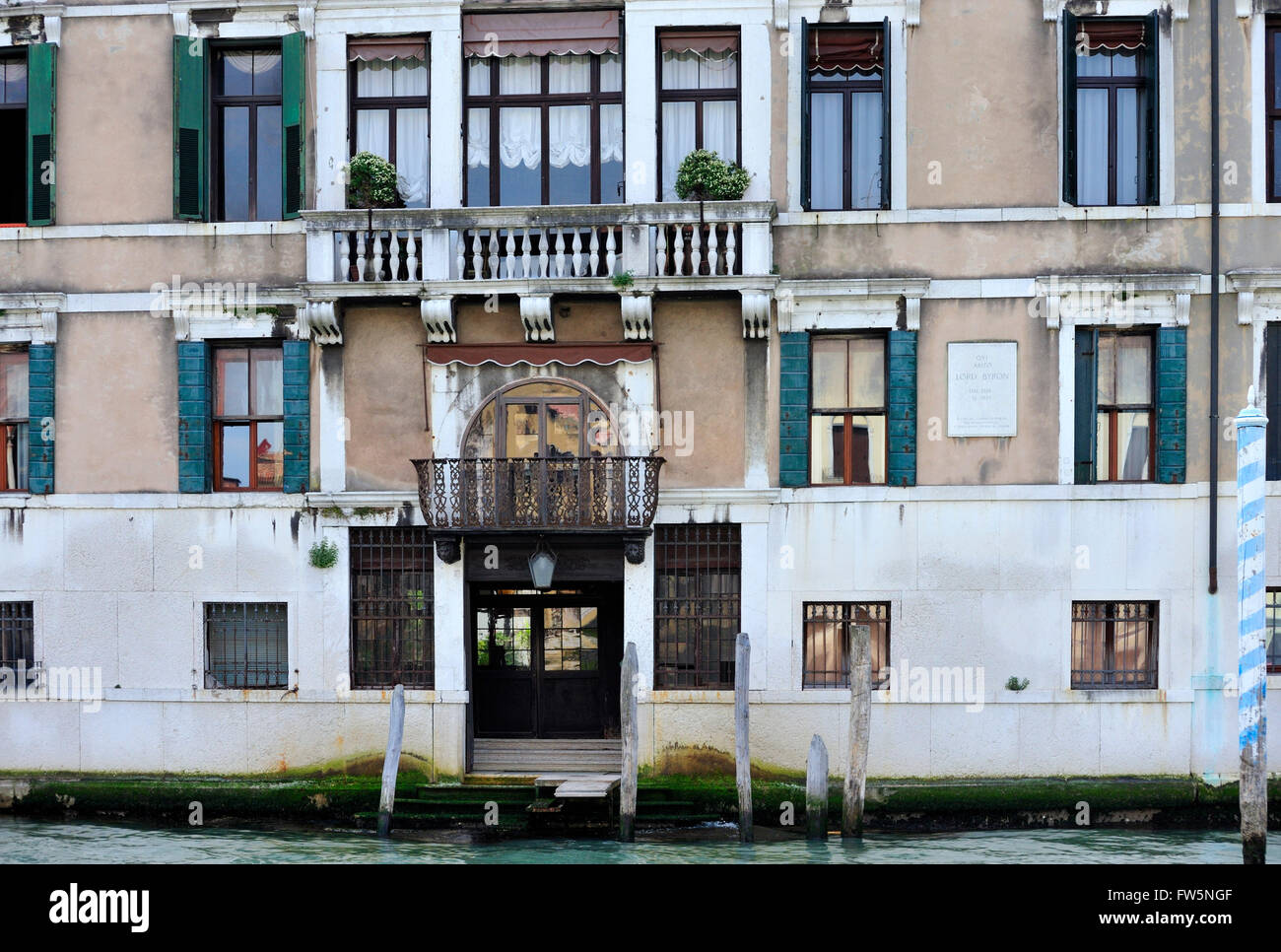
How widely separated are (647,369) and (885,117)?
368 cm

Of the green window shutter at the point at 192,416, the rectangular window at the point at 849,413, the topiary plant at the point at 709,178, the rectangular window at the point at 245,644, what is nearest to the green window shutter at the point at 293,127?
the green window shutter at the point at 192,416

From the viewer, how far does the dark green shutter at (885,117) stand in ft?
54.6

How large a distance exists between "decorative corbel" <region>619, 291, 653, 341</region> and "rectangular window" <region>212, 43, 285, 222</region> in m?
4.13

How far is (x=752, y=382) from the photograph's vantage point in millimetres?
16844

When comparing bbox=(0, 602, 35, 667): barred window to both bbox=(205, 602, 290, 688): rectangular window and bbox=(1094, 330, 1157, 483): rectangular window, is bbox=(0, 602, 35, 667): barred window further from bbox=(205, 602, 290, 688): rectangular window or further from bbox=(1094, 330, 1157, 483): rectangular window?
bbox=(1094, 330, 1157, 483): rectangular window

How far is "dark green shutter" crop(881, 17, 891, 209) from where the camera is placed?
54.6 ft

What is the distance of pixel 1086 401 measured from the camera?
1670 cm

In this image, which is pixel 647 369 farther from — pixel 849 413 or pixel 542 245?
pixel 849 413

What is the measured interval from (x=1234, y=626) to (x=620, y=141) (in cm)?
831

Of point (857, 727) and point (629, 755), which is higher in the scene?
point (857, 727)

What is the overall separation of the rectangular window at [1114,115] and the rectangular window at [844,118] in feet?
6.96

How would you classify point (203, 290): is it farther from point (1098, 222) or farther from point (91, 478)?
point (1098, 222)

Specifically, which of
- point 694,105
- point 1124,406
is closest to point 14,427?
point 694,105

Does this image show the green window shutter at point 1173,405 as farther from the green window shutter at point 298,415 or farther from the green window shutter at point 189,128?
the green window shutter at point 189,128
